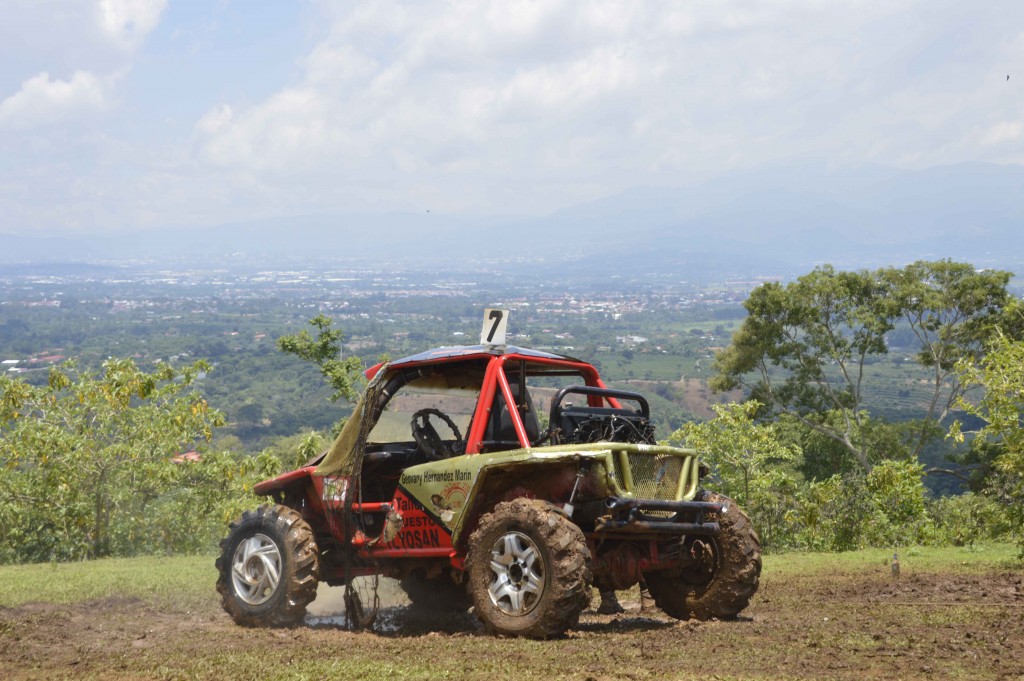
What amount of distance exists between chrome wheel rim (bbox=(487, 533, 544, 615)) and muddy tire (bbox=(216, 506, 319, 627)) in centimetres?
230

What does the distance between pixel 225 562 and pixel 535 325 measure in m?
135

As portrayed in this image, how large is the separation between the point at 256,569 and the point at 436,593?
1.93 metres

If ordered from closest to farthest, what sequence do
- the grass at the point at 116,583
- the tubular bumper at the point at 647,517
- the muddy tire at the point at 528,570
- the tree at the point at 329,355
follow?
the muddy tire at the point at 528,570, the tubular bumper at the point at 647,517, the grass at the point at 116,583, the tree at the point at 329,355

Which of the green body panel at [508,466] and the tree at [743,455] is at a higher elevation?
the green body panel at [508,466]

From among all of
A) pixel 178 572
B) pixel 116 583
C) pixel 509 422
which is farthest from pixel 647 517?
pixel 178 572

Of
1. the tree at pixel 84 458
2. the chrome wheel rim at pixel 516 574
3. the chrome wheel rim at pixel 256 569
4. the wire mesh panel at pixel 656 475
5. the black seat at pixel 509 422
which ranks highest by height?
the black seat at pixel 509 422

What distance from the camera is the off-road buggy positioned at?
8.45 metres

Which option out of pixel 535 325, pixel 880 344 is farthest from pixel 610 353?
pixel 880 344

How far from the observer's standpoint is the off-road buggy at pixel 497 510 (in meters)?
8.45

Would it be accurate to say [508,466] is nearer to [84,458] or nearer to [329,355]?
[84,458]

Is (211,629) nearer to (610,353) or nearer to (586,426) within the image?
(586,426)

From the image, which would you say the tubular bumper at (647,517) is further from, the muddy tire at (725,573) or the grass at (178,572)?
the grass at (178,572)

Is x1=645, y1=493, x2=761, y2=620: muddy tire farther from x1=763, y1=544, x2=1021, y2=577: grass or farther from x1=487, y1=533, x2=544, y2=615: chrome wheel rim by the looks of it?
x1=763, y1=544, x2=1021, y2=577: grass

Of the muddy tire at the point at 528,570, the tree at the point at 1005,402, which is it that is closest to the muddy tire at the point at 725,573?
the muddy tire at the point at 528,570
